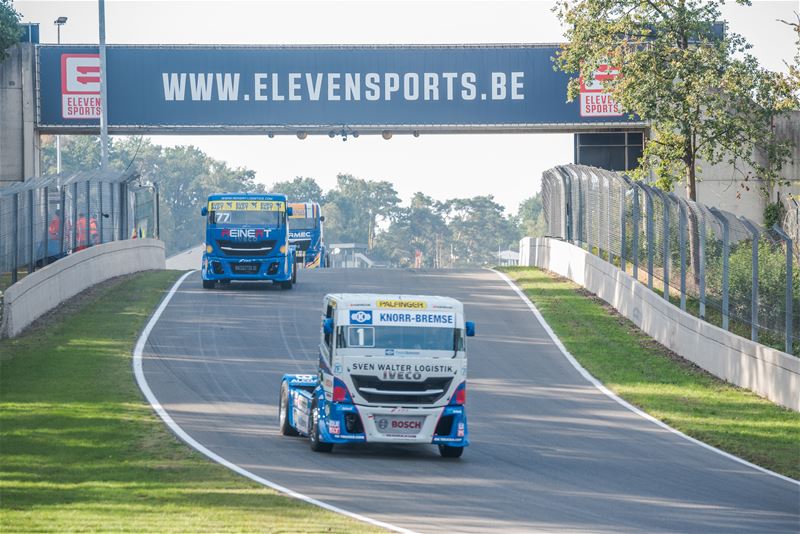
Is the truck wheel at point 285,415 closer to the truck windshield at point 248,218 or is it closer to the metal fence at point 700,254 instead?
the metal fence at point 700,254

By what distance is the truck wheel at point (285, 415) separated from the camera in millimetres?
20516

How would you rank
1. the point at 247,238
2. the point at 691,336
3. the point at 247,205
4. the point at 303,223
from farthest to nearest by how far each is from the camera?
the point at 303,223 < the point at 247,205 < the point at 247,238 < the point at 691,336

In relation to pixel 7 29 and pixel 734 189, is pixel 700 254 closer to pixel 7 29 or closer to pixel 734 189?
pixel 734 189

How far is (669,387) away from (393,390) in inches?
362

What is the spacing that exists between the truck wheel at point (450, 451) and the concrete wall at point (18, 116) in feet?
114

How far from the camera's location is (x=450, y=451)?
1906cm

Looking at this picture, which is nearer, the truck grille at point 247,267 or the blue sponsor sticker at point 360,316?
the blue sponsor sticker at point 360,316

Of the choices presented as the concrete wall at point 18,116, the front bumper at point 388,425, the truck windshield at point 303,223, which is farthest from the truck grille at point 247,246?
the truck windshield at point 303,223

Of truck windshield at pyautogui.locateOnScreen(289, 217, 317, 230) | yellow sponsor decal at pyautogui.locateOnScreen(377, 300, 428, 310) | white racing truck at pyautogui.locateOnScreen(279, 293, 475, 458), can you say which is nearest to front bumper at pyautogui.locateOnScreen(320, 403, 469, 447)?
white racing truck at pyautogui.locateOnScreen(279, 293, 475, 458)

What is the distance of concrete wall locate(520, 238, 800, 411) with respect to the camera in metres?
24.2

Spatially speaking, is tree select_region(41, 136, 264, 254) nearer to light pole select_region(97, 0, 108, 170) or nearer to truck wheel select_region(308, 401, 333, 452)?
light pole select_region(97, 0, 108, 170)

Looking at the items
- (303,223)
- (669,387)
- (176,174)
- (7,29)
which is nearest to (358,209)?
(176,174)

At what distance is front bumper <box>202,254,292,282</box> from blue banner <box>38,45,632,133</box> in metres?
14.7

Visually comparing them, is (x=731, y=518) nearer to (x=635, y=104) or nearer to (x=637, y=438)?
(x=637, y=438)
